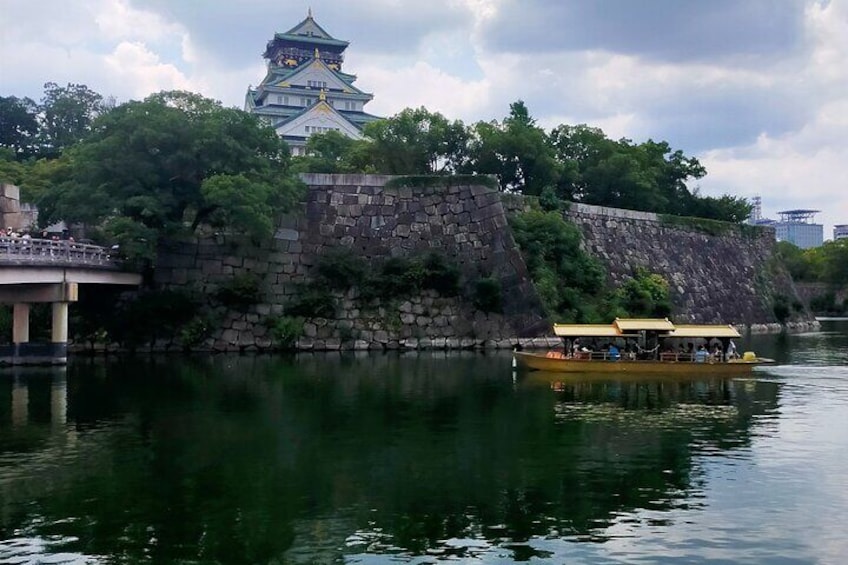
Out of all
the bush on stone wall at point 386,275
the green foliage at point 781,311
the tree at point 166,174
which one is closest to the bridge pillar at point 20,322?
the tree at point 166,174

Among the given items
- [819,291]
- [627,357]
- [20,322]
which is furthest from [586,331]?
[819,291]

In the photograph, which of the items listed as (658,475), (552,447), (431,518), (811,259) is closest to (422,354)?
(552,447)

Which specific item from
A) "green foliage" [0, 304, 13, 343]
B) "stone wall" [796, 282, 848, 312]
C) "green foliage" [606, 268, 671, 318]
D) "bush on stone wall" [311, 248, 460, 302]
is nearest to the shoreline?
"bush on stone wall" [311, 248, 460, 302]

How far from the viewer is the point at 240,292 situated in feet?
143

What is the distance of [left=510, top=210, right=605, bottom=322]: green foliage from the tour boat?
11.2 meters

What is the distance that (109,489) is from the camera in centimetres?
1520

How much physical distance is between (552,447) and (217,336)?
91.4 feet

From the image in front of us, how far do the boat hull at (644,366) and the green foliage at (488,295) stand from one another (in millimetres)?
12215

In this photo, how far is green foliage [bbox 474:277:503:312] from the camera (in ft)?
153

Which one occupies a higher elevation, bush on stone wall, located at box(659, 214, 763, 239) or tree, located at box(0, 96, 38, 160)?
tree, located at box(0, 96, 38, 160)

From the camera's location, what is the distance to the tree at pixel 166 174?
3959cm

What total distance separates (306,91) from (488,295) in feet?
170

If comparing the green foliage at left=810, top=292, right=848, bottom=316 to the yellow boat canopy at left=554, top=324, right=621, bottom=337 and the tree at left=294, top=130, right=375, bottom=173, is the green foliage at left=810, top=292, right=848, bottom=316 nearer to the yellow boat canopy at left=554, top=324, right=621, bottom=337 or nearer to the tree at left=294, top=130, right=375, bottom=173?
the tree at left=294, top=130, right=375, bottom=173

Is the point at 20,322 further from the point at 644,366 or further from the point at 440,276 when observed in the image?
the point at 644,366
